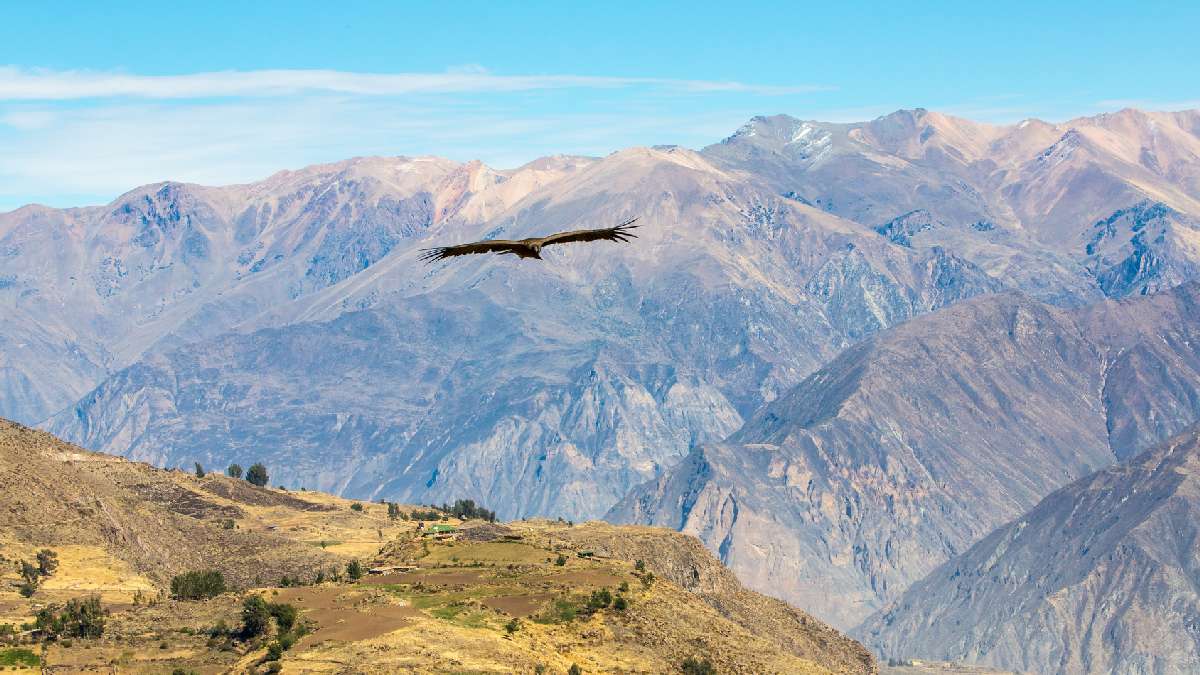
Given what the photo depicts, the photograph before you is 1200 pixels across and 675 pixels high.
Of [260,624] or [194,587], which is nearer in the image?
[260,624]

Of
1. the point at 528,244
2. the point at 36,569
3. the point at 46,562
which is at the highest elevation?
the point at 528,244

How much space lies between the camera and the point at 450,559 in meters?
179

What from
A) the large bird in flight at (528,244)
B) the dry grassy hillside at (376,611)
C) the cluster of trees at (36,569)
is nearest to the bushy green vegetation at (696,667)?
the dry grassy hillside at (376,611)

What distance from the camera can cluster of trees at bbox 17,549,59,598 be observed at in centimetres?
16438

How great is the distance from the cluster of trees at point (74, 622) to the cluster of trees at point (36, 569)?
59.3 ft

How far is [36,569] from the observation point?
172375 millimetres

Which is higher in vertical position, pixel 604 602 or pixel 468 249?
pixel 468 249

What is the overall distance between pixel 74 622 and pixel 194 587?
22.6 m

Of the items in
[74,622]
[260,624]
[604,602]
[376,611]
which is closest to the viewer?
[74,622]

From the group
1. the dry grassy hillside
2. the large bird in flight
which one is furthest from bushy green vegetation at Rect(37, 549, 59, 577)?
the large bird in flight

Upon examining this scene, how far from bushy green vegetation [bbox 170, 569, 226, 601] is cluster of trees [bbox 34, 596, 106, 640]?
17680mm

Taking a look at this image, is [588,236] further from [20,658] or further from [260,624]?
[260,624]

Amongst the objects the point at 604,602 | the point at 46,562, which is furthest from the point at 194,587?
the point at 604,602

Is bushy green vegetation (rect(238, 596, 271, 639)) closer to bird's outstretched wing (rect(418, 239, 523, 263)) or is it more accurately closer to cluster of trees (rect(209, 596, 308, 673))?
cluster of trees (rect(209, 596, 308, 673))
